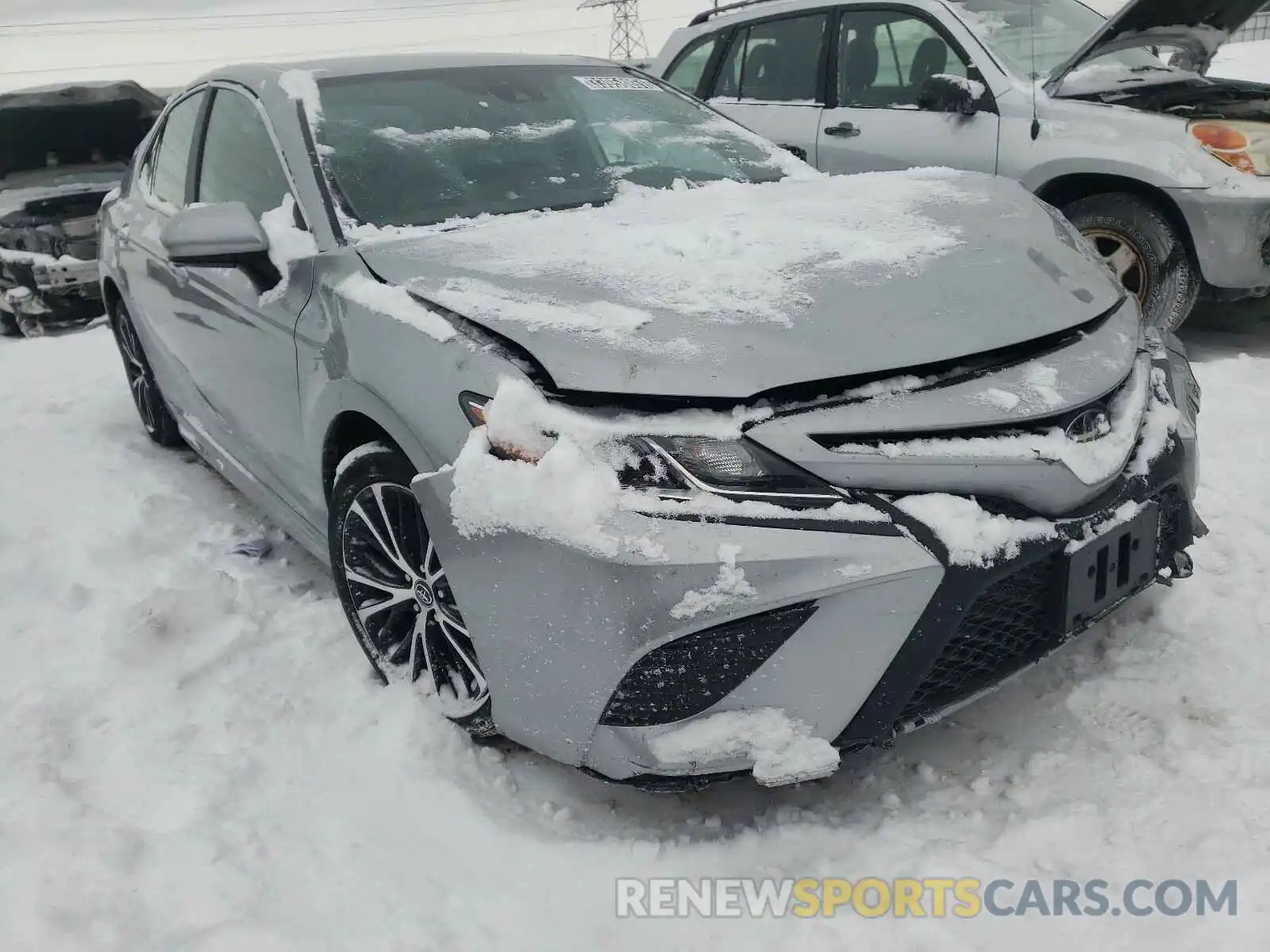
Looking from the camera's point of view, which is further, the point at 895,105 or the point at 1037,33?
the point at 895,105

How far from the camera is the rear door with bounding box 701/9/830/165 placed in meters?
5.43

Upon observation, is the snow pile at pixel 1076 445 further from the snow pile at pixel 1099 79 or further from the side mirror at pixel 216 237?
the snow pile at pixel 1099 79

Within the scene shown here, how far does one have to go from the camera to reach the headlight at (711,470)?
64.9 inches

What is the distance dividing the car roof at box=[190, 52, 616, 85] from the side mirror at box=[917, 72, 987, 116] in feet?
7.00

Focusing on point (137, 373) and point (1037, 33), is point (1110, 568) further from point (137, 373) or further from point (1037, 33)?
point (1037, 33)

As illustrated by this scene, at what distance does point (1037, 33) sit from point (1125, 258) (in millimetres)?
1357

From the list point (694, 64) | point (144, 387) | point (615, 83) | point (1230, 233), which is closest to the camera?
point (615, 83)

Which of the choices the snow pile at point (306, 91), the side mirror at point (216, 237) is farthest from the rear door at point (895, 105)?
the side mirror at point (216, 237)

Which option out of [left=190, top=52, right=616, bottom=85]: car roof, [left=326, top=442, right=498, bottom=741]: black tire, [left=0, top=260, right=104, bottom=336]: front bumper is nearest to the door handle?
[left=190, top=52, right=616, bottom=85]: car roof

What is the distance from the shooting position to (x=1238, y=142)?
4.03m

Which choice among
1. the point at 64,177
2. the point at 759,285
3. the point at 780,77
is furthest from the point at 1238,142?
the point at 64,177

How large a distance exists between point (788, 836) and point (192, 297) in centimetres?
241

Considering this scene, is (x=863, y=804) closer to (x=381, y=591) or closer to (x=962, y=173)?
(x=381, y=591)

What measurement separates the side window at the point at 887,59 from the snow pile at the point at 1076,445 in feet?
11.2
